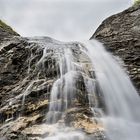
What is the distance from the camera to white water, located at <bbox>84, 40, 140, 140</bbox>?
47.9 feet

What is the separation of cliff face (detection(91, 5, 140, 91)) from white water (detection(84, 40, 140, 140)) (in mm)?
516

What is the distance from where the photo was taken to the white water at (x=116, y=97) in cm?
1459

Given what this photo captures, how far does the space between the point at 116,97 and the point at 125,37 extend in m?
5.53

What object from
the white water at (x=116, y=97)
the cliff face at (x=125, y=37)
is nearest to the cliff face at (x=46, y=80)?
the cliff face at (x=125, y=37)

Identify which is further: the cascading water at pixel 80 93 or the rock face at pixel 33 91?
the rock face at pixel 33 91

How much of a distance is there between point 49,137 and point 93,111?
7.12 ft

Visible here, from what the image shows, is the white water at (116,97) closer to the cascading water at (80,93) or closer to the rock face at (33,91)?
the cascading water at (80,93)

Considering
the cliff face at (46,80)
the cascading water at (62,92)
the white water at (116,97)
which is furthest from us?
the cascading water at (62,92)

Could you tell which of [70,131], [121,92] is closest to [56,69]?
[121,92]

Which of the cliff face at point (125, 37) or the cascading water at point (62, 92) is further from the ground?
the cliff face at point (125, 37)

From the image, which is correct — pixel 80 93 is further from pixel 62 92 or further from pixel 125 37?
pixel 125 37

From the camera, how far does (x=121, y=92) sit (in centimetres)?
1727

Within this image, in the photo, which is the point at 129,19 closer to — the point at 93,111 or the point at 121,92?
the point at 121,92

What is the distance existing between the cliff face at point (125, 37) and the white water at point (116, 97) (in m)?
0.52
